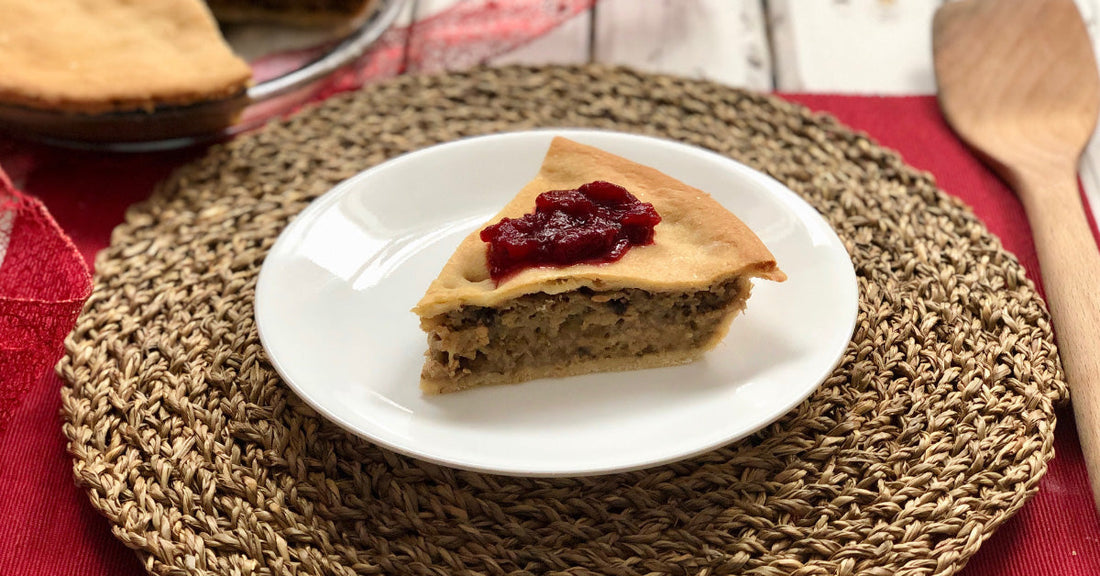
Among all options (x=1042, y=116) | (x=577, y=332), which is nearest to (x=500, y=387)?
(x=577, y=332)

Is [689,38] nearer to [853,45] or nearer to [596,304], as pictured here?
[853,45]

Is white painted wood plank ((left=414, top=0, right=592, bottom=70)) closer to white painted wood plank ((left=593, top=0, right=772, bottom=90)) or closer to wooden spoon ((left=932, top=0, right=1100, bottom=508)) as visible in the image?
white painted wood plank ((left=593, top=0, right=772, bottom=90))

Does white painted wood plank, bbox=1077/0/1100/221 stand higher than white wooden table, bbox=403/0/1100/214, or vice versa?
white painted wood plank, bbox=1077/0/1100/221

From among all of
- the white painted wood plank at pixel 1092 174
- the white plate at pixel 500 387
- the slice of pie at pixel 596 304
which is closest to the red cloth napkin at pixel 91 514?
the white painted wood plank at pixel 1092 174

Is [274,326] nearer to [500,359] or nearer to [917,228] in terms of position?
[500,359]

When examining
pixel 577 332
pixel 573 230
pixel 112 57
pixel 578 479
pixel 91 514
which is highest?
pixel 573 230

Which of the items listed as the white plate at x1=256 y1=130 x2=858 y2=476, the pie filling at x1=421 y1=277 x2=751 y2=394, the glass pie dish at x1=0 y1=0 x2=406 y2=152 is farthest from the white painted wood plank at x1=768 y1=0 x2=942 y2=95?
the pie filling at x1=421 y1=277 x2=751 y2=394

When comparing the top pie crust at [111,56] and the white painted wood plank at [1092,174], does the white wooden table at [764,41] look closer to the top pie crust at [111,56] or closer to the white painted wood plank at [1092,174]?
the white painted wood plank at [1092,174]
